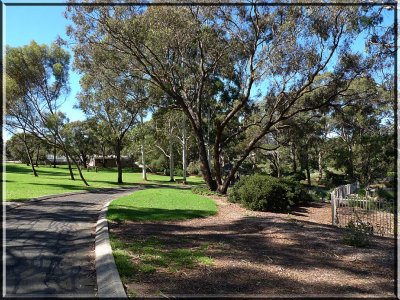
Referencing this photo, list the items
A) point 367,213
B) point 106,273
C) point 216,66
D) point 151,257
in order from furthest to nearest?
point 216,66
point 367,213
point 151,257
point 106,273

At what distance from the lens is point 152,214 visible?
1084 centimetres

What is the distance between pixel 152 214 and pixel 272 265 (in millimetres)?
6083

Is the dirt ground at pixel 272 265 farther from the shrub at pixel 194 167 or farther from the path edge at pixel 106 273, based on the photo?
the shrub at pixel 194 167

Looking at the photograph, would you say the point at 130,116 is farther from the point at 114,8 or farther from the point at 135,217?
the point at 135,217

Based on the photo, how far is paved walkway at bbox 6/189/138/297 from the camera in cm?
437

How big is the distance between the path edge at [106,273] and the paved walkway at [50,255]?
0.32 feet

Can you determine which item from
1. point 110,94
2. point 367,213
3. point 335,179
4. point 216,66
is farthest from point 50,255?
point 335,179

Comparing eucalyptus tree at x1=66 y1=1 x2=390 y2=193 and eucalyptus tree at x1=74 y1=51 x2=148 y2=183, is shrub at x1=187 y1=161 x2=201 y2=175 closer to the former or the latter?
eucalyptus tree at x1=74 y1=51 x2=148 y2=183

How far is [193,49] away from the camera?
20.9 metres

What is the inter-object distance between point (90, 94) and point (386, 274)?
31933mm

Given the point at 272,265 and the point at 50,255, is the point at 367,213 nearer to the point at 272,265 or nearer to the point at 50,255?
the point at 272,265

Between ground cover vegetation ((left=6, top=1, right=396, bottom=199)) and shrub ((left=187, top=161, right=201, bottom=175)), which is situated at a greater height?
ground cover vegetation ((left=6, top=1, right=396, bottom=199))

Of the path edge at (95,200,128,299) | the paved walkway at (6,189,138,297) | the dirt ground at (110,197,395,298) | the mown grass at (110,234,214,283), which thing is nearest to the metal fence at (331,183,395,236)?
the dirt ground at (110,197,395,298)

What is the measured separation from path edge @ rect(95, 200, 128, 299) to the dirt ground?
0.22 meters
